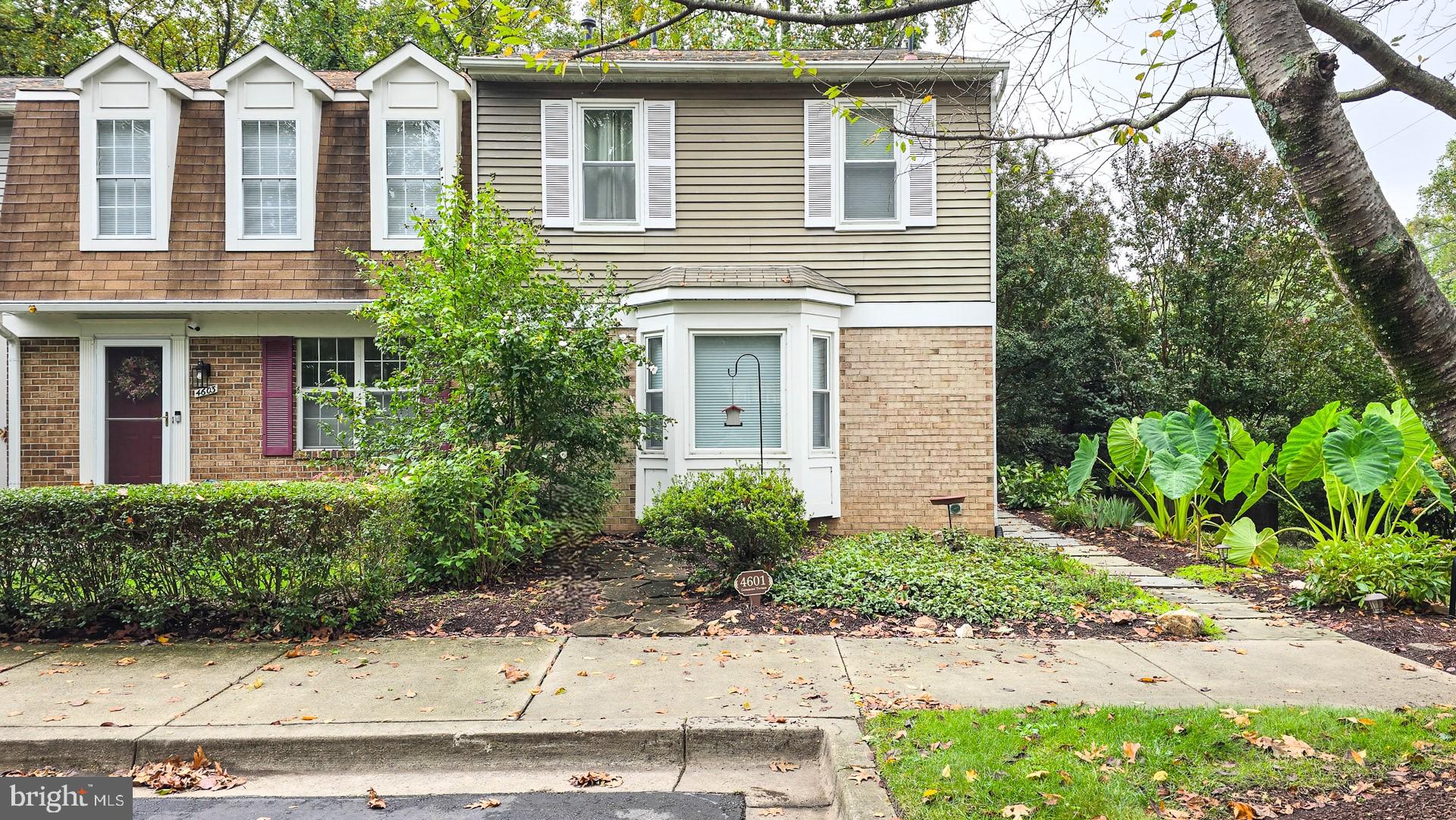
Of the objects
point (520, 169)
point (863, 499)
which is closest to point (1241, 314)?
point (863, 499)

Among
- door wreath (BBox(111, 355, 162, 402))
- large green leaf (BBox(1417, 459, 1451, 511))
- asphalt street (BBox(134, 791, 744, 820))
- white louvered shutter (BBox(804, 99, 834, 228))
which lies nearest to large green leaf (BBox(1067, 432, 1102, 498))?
large green leaf (BBox(1417, 459, 1451, 511))

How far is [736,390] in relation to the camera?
385 inches

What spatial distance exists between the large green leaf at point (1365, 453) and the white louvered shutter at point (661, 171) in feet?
24.0

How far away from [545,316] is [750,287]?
2.58 m

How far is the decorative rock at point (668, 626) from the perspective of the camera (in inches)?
237

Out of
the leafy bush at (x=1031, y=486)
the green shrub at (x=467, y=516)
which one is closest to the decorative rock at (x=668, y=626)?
the green shrub at (x=467, y=516)

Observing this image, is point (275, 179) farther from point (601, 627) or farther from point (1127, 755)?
point (1127, 755)

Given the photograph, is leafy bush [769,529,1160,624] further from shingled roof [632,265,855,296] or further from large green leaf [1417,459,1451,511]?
shingled roof [632,265,855,296]

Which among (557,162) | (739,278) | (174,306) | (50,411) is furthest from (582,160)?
(50,411)

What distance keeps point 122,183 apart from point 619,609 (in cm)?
911

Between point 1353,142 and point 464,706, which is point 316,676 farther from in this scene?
point 1353,142

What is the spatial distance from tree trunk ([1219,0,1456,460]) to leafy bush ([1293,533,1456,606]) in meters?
5.17

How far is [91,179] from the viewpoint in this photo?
34.3ft

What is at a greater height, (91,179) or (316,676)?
(91,179)
